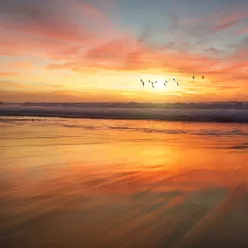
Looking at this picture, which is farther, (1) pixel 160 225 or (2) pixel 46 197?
(2) pixel 46 197

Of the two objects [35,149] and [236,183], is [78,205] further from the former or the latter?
[35,149]

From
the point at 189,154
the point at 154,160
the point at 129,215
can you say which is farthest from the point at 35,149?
the point at 129,215

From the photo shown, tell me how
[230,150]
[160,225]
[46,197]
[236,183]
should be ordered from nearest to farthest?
1. [160,225]
2. [46,197]
3. [236,183]
4. [230,150]

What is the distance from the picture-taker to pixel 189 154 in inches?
410

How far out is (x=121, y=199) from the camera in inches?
213

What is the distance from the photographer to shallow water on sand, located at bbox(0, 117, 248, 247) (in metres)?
3.96

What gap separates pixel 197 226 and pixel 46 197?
2.49 meters

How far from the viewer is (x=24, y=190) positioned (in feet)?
19.0

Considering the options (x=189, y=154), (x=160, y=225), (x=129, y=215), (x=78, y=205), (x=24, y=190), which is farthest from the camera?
(x=189, y=154)

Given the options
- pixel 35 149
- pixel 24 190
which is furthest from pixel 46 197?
pixel 35 149

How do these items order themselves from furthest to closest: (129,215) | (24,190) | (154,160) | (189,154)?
(189,154) < (154,160) < (24,190) < (129,215)

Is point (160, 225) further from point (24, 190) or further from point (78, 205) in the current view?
point (24, 190)

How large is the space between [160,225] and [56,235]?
1324 mm

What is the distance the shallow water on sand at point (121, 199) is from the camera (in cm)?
396
